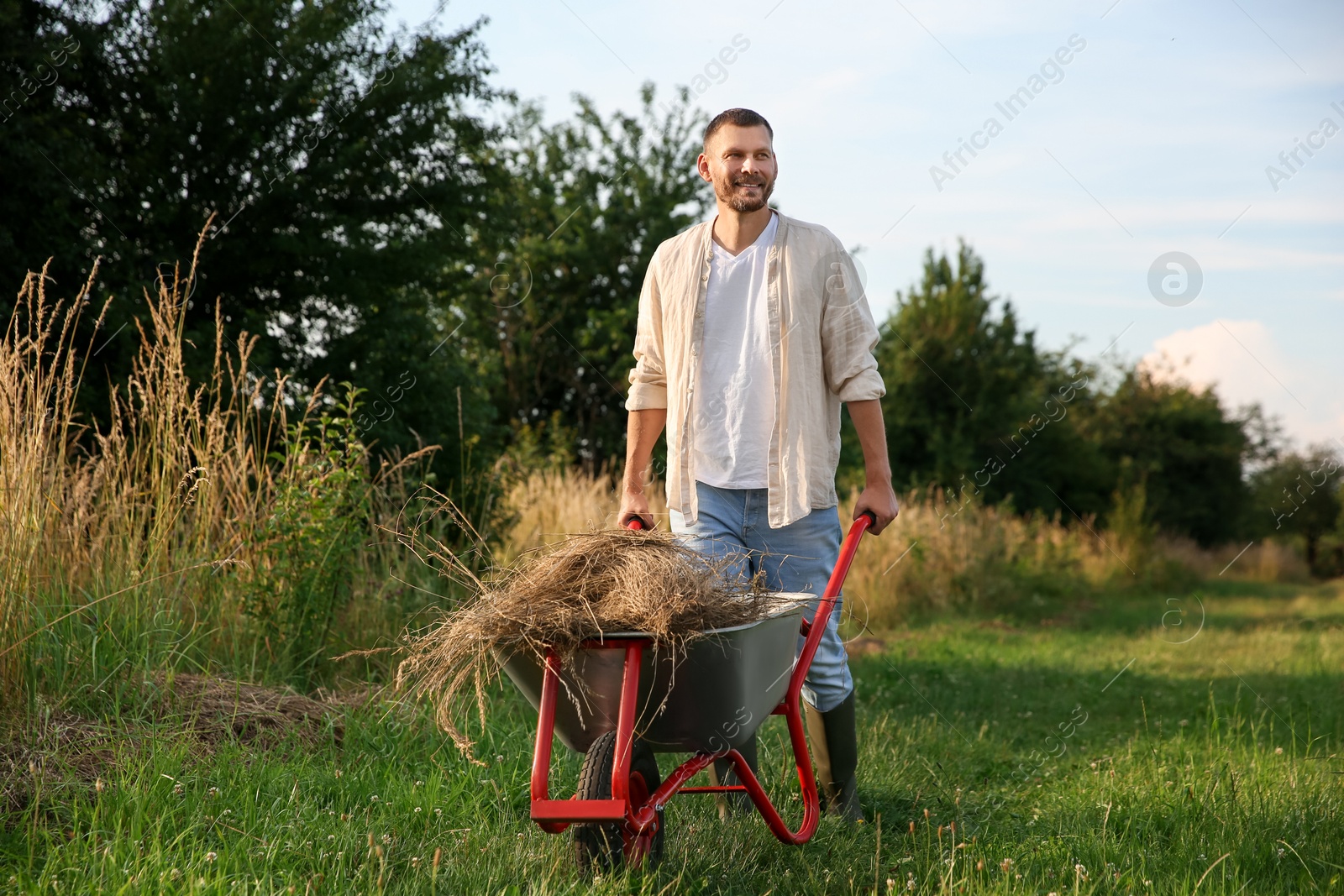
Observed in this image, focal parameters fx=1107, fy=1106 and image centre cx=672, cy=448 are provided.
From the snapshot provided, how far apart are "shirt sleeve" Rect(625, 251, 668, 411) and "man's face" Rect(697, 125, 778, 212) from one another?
0.37 m

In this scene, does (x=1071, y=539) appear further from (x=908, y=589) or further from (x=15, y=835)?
(x=15, y=835)

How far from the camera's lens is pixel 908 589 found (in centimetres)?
1081

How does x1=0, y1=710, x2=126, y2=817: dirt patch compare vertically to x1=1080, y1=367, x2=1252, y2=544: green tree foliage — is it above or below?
below

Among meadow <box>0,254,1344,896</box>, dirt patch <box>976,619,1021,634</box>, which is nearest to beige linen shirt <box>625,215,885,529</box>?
meadow <box>0,254,1344,896</box>

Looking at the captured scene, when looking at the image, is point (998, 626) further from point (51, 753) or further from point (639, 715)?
point (51, 753)

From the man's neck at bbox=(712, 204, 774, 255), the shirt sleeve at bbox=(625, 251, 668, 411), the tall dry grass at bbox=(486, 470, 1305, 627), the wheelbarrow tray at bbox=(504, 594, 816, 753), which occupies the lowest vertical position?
the tall dry grass at bbox=(486, 470, 1305, 627)

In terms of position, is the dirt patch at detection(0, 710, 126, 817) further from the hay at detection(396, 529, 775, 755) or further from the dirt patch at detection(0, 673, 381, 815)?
the hay at detection(396, 529, 775, 755)

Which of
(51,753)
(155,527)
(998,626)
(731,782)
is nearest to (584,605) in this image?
(731,782)

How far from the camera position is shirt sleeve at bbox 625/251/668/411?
344cm

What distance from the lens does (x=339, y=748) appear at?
369cm

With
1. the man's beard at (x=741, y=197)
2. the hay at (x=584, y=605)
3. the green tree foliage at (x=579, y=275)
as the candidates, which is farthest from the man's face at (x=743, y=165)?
the green tree foliage at (x=579, y=275)

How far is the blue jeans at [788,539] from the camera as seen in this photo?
322 centimetres

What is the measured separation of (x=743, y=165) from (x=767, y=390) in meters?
0.64

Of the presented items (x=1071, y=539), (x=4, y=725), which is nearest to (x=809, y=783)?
(x=4, y=725)
